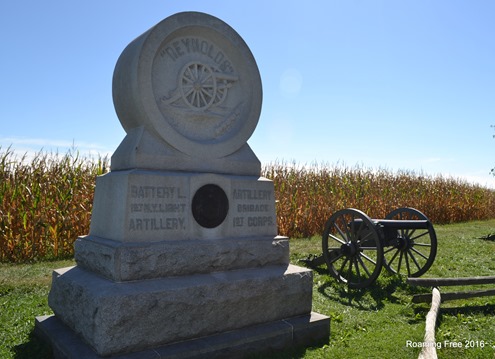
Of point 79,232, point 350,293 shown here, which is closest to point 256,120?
point 350,293

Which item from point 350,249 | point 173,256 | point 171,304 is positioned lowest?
point 171,304

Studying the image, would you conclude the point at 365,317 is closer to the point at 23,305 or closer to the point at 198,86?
the point at 198,86

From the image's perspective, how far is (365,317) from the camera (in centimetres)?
499

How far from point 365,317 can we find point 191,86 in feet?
11.1

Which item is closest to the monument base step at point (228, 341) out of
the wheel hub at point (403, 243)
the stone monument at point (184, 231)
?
the stone monument at point (184, 231)

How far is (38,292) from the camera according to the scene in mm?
5656

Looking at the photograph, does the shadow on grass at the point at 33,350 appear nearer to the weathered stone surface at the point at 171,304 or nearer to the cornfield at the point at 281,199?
the weathered stone surface at the point at 171,304

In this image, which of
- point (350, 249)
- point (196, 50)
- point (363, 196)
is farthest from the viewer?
point (363, 196)

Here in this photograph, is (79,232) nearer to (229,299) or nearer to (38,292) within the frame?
(38,292)

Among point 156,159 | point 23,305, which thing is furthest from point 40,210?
point 156,159

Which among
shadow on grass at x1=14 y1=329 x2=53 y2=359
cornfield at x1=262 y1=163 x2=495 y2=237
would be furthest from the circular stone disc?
cornfield at x1=262 y1=163 x2=495 y2=237

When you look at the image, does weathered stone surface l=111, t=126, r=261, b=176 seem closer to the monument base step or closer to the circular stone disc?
the circular stone disc

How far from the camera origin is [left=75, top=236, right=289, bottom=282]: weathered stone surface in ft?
11.9

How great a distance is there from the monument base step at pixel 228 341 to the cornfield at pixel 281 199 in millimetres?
4085
